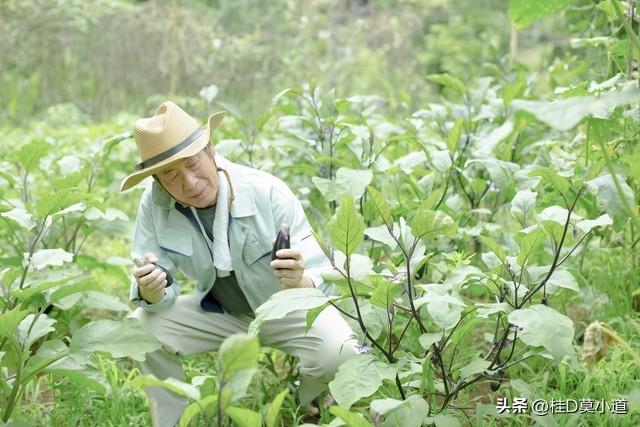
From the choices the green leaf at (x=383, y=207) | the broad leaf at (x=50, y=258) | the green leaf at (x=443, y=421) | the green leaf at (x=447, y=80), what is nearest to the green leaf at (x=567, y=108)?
the green leaf at (x=383, y=207)

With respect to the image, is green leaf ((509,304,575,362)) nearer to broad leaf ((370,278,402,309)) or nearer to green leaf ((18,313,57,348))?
broad leaf ((370,278,402,309))

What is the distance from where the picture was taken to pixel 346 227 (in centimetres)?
160

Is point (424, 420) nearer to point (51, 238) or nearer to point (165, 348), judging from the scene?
point (165, 348)

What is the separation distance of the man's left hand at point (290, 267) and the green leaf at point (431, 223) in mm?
371

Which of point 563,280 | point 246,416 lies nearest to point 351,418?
point 246,416

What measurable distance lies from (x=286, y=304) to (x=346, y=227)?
202 millimetres

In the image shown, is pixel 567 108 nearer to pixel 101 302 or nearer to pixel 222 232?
pixel 222 232

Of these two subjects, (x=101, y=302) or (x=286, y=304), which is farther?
(x=101, y=302)

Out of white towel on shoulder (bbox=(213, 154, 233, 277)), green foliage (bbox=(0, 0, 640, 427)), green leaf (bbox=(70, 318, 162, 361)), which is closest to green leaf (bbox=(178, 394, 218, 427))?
green foliage (bbox=(0, 0, 640, 427))

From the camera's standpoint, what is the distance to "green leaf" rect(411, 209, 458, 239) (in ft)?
5.36

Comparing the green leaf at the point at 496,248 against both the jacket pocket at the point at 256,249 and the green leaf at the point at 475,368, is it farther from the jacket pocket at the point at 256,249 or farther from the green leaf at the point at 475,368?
the jacket pocket at the point at 256,249

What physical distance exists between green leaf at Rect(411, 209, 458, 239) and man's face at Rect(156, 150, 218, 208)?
29.6 inches

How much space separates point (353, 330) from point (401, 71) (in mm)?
6461

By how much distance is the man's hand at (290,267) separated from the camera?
6.29 feet
